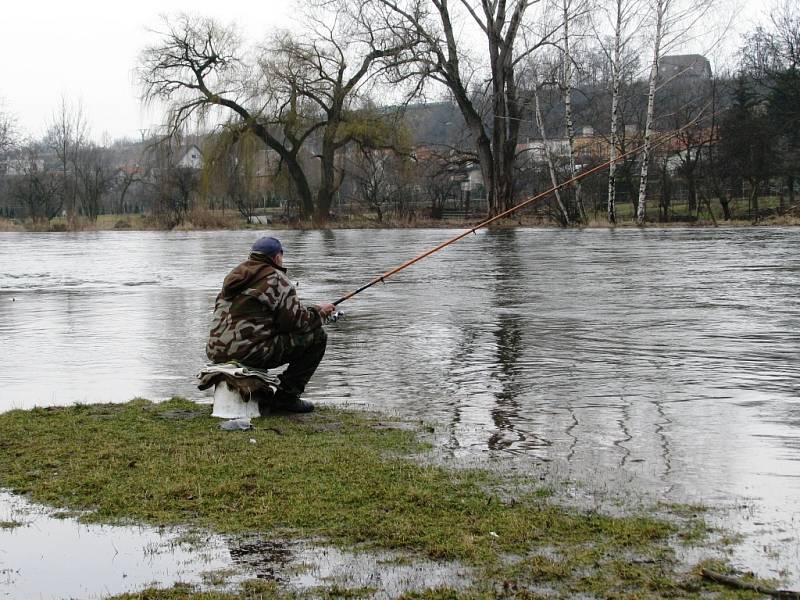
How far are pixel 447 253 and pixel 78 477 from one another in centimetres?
2411

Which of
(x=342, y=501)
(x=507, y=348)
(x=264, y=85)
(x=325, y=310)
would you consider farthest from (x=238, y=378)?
(x=264, y=85)

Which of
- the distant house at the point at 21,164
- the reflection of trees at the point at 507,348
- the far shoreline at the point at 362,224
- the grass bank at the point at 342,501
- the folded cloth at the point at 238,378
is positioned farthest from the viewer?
the distant house at the point at 21,164

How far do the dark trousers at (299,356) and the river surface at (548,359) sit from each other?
2.46ft

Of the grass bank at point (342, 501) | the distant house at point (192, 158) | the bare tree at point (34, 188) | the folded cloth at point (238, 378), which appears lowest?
the grass bank at point (342, 501)

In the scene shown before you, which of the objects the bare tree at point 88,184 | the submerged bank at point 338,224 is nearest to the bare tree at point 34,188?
the bare tree at point 88,184

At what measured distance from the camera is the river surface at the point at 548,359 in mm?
6230

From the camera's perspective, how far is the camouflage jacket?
25.0 ft

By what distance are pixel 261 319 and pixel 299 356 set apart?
Result: 52cm

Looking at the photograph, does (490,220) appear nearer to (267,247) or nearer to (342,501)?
(267,247)

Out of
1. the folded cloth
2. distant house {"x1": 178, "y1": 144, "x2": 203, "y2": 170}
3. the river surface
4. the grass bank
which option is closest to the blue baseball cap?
the folded cloth

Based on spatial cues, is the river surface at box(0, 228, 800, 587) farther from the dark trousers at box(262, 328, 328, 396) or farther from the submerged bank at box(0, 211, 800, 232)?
the submerged bank at box(0, 211, 800, 232)

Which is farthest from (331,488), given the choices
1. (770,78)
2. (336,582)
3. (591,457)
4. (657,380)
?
(770,78)

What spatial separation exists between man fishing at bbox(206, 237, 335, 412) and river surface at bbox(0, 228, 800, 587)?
3.36ft

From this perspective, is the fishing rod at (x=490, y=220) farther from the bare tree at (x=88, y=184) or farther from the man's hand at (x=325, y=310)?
the bare tree at (x=88, y=184)
